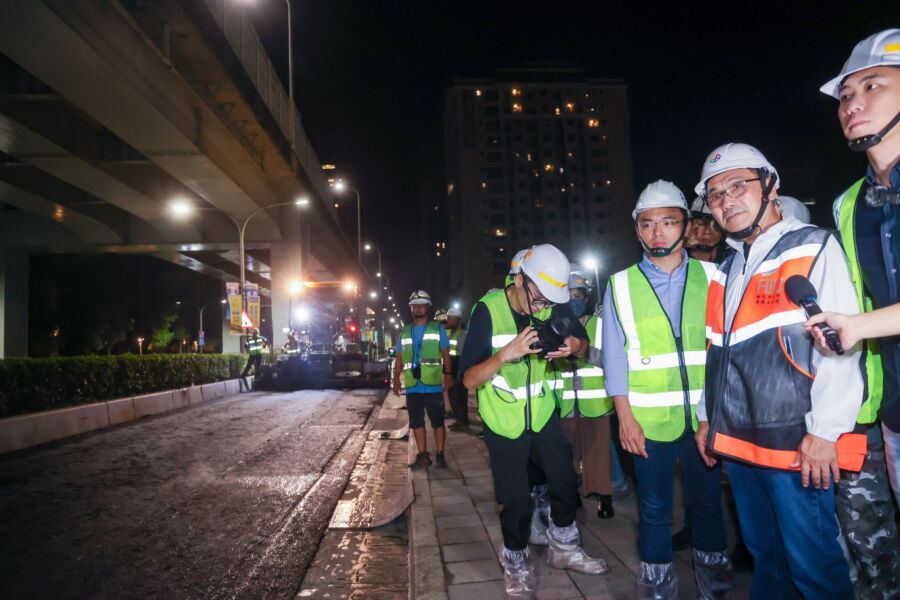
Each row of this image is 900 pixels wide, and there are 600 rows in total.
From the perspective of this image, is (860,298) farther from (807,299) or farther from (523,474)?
(523,474)

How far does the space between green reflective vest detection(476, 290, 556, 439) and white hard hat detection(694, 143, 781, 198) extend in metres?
1.30

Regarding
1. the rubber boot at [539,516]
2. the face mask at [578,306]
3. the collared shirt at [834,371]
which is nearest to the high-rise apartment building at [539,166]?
the face mask at [578,306]

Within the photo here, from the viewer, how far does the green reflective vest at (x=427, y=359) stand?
7246 mm

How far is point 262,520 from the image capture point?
5.37 meters

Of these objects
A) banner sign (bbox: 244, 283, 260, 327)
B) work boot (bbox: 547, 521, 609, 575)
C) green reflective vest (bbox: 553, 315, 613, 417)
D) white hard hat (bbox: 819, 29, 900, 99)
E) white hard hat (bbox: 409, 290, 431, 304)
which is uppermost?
banner sign (bbox: 244, 283, 260, 327)

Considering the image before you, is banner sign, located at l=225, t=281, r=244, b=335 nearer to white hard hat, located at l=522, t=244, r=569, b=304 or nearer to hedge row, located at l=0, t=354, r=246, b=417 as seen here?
hedge row, located at l=0, t=354, r=246, b=417

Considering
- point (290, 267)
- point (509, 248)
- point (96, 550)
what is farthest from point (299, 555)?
point (509, 248)

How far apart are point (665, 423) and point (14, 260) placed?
29.4 m

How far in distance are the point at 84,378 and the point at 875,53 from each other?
13978 mm

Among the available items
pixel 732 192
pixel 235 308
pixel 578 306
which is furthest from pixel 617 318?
pixel 235 308

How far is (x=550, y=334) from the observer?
3.10 m

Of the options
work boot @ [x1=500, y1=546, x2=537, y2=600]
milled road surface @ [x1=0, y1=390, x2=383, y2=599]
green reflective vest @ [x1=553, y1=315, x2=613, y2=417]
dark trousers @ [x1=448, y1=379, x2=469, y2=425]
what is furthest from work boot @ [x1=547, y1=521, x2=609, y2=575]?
dark trousers @ [x1=448, y1=379, x2=469, y2=425]

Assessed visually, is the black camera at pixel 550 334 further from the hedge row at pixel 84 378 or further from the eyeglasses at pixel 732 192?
the hedge row at pixel 84 378

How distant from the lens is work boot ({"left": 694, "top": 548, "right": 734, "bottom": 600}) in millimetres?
2916
